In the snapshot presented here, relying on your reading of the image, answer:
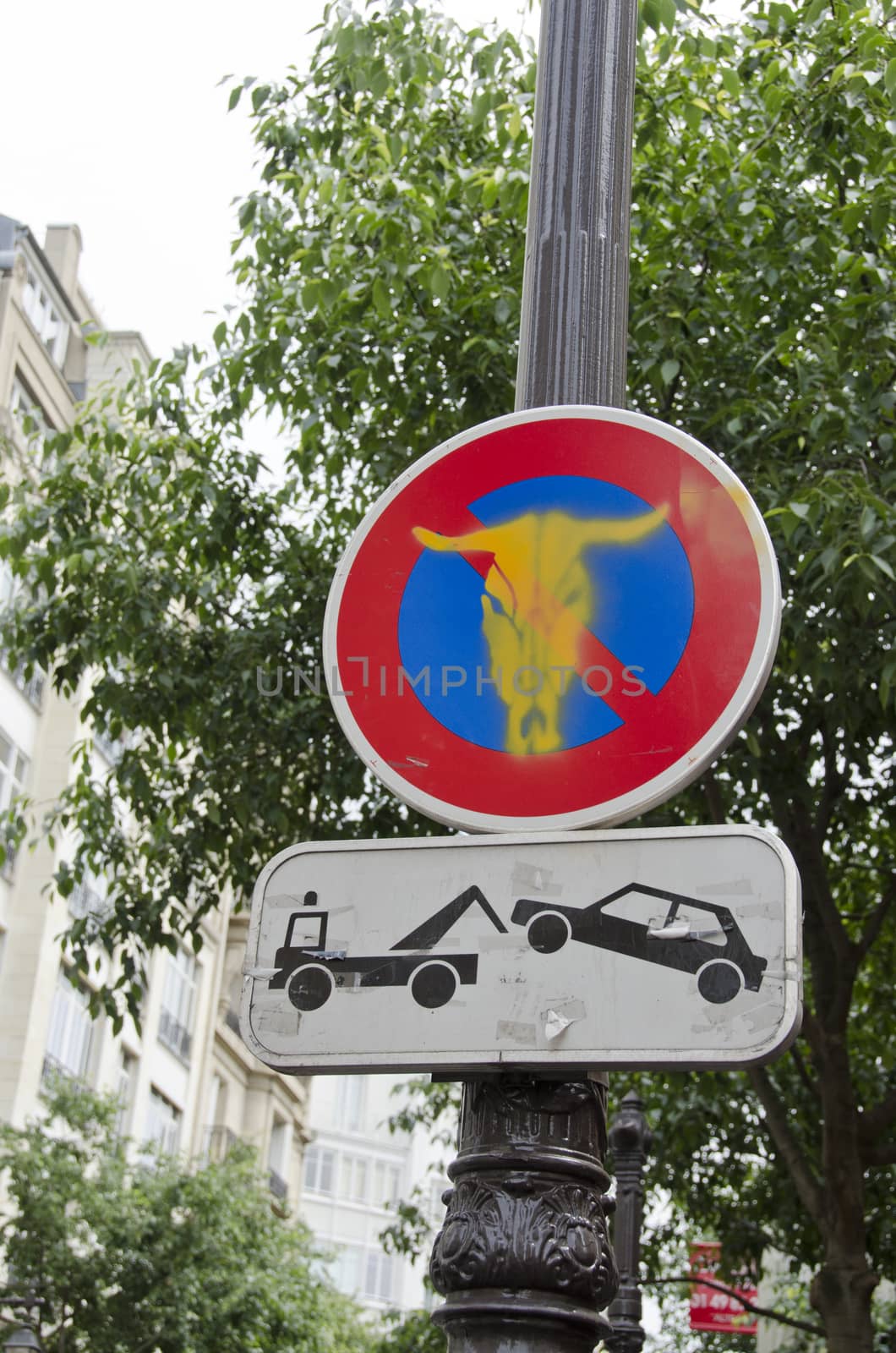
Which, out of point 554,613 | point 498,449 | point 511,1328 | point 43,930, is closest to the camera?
point 511,1328

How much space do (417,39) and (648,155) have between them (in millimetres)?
1480

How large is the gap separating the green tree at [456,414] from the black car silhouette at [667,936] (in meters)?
5.33

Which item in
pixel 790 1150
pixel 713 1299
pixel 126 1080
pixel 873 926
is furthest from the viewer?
pixel 126 1080

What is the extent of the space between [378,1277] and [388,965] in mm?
66695

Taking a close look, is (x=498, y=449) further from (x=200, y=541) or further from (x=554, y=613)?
(x=200, y=541)

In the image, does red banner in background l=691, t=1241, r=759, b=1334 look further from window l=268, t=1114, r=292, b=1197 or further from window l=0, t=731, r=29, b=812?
window l=268, t=1114, r=292, b=1197

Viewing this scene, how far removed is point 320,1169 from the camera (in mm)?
65438

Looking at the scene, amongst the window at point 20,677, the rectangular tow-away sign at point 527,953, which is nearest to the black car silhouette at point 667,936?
the rectangular tow-away sign at point 527,953

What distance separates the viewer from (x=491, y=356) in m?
8.73

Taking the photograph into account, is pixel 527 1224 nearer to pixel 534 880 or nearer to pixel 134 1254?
pixel 534 880

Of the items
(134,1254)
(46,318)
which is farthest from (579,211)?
(46,318)

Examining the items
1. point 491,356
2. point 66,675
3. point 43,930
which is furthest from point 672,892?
point 43,930

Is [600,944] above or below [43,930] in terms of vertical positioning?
below

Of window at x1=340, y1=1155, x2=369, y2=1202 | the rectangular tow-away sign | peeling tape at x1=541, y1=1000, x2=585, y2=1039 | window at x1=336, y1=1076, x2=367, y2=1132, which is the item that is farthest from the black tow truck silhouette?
window at x1=336, y1=1076, x2=367, y2=1132
